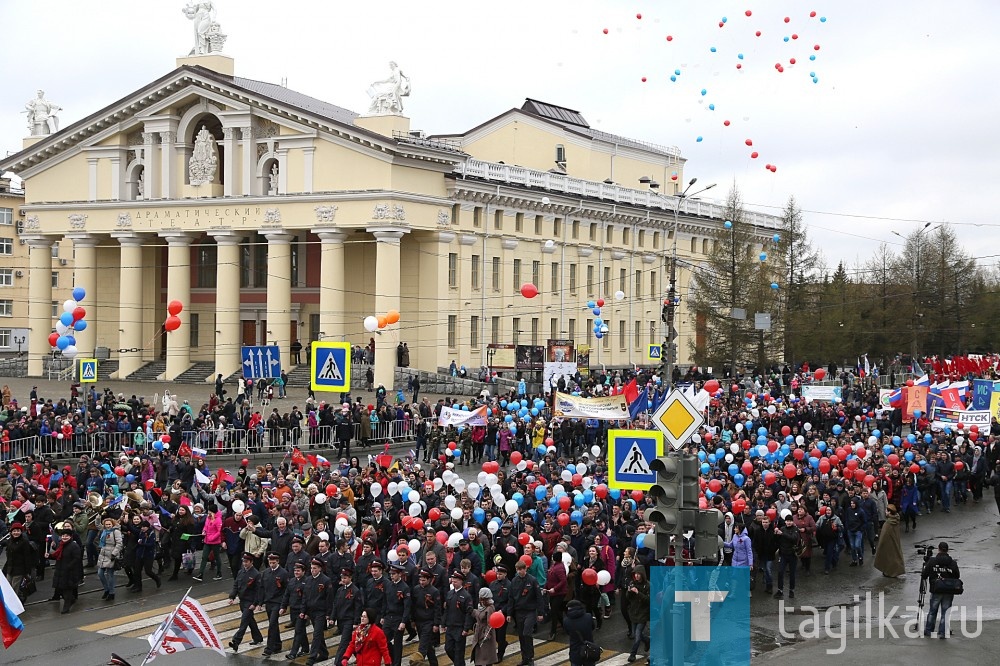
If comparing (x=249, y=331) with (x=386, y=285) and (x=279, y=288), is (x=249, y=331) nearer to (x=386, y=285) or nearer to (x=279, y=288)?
(x=279, y=288)

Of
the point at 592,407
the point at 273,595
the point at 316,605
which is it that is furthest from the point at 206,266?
the point at 316,605

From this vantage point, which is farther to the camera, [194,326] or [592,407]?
[194,326]

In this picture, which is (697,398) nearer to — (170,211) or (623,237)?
(170,211)

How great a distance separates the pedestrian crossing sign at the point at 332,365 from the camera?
30.4 meters

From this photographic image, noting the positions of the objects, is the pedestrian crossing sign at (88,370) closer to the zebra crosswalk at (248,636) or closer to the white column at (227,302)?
the zebra crosswalk at (248,636)

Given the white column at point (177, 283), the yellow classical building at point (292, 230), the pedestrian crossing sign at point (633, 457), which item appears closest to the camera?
the pedestrian crossing sign at point (633, 457)

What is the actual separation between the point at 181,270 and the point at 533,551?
43520mm

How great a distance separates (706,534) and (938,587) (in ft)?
20.4

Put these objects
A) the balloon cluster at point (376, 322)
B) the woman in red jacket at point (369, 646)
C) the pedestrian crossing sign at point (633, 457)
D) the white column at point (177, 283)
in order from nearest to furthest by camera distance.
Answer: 1. the woman in red jacket at point (369, 646)
2. the pedestrian crossing sign at point (633, 457)
3. the balloon cluster at point (376, 322)
4. the white column at point (177, 283)

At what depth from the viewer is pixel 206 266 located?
61.9 m

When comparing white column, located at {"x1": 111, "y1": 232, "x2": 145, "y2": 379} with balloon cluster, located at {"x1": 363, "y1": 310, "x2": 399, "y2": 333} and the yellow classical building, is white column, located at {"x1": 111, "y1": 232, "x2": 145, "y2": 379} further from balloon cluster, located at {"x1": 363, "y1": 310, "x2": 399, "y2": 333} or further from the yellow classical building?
balloon cluster, located at {"x1": 363, "y1": 310, "x2": 399, "y2": 333}

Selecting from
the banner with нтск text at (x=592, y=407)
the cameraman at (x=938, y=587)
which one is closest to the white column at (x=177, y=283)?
the banner with нтск text at (x=592, y=407)

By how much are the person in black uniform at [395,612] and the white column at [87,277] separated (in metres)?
48.2

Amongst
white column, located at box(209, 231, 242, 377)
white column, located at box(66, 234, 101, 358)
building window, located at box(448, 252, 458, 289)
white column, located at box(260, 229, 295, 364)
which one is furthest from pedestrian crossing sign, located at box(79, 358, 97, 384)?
white column, located at box(66, 234, 101, 358)
